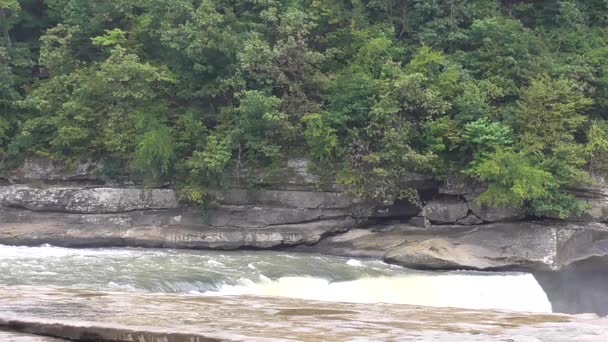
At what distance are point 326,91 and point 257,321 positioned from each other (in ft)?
55.4

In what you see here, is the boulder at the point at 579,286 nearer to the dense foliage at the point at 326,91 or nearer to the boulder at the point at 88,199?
the dense foliage at the point at 326,91

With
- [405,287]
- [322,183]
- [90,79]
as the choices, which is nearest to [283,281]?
[405,287]

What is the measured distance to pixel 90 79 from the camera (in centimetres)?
2386

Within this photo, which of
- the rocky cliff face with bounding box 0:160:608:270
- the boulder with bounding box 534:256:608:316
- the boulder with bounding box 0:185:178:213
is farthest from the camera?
the boulder with bounding box 0:185:178:213

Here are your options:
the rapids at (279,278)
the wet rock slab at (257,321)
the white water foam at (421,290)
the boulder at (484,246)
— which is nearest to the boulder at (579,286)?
the boulder at (484,246)

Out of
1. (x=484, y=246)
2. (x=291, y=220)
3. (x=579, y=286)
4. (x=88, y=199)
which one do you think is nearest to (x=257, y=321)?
(x=484, y=246)

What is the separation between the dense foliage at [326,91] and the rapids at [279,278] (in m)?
2.86

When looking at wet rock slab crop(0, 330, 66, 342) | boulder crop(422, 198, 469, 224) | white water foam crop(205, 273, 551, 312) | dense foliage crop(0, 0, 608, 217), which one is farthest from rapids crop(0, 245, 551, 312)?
wet rock slab crop(0, 330, 66, 342)

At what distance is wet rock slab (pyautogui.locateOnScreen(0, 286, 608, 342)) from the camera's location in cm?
597

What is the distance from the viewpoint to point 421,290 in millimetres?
16922

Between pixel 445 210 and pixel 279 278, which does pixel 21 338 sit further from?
pixel 445 210

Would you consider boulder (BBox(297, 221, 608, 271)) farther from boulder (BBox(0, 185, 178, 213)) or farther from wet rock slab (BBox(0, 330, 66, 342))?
wet rock slab (BBox(0, 330, 66, 342))

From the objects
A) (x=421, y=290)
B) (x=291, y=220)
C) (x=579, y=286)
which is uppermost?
(x=291, y=220)

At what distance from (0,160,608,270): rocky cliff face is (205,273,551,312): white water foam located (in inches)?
77.0
